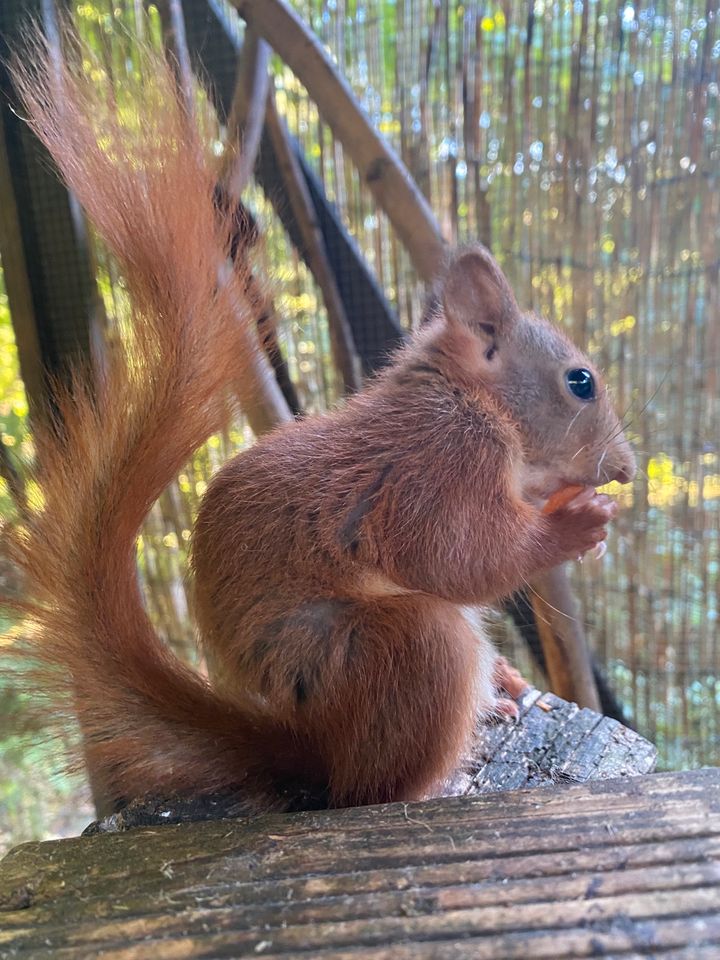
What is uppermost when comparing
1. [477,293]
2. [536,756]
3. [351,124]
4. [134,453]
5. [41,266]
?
[351,124]

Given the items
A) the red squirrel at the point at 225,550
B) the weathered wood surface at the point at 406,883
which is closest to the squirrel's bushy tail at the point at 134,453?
the red squirrel at the point at 225,550

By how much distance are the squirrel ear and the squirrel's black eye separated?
4.3 inches

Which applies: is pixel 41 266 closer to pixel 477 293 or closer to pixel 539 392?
pixel 477 293

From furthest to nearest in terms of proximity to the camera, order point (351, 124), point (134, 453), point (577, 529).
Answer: point (351, 124) < point (577, 529) < point (134, 453)

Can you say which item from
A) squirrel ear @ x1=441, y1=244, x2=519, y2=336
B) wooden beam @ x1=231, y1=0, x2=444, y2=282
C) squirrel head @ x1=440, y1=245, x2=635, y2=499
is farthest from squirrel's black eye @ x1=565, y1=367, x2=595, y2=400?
wooden beam @ x1=231, y1=0, x2=444, y2=282

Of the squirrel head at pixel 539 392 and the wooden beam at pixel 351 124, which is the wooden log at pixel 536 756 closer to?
the squirrel head at pixel 539 392

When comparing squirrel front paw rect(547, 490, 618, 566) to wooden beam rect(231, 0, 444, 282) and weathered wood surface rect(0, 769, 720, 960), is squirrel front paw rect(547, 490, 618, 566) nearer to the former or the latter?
weathered wood surface rect(0, 769, 720, 960)

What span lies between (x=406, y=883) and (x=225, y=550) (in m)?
0.36

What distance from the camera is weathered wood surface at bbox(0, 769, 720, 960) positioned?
1.30 feet

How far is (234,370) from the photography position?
0.68 m

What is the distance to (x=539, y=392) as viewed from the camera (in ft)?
2.83

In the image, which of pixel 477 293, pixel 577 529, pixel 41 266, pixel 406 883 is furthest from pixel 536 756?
pixel 41 266

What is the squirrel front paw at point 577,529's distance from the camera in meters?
0.74

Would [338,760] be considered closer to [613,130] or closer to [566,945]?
[566,945]
